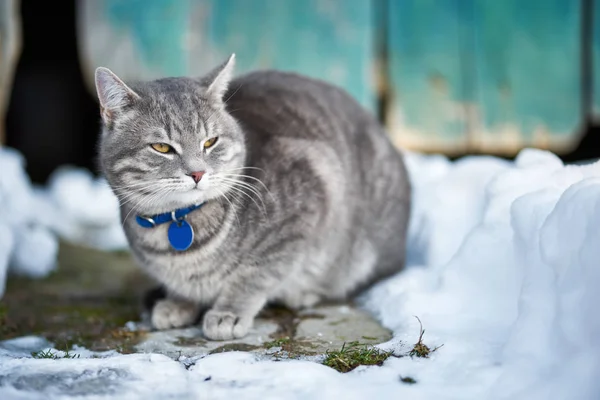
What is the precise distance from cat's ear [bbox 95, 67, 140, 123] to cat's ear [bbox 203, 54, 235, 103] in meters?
0.30

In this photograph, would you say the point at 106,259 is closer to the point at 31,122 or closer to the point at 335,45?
the point at 31,122

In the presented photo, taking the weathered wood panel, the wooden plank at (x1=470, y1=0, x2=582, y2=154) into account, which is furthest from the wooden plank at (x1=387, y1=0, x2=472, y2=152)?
the wooden plank at (x1=470, y1=0, x2=582, y2=154)

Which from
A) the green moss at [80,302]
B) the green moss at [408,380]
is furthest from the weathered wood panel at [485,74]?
the green moss at [408,380]

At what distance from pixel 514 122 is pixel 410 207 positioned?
1.84 meters

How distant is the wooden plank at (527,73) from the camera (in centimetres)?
461

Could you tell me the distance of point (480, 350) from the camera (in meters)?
2.09

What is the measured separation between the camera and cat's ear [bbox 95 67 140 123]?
96.8 inches

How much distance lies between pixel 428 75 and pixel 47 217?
289 centimetres

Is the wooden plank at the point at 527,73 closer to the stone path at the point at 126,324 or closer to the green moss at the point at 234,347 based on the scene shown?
the stone path at the point at 126,324

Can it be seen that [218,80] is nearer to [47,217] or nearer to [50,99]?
[47,217]

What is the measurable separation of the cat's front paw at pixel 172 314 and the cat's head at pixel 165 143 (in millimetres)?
453

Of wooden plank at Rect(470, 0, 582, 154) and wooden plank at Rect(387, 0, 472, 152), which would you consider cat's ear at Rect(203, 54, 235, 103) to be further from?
wooden plank at Rect(470, 0, 582, 154)

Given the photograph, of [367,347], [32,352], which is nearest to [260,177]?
[367,347]

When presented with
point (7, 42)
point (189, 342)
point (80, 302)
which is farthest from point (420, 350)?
point (7, 42)
